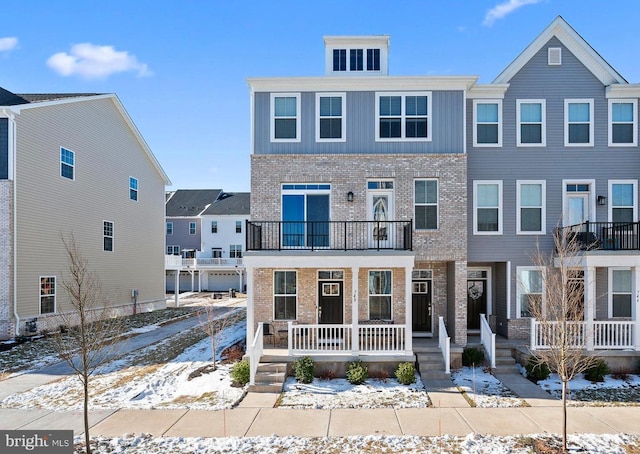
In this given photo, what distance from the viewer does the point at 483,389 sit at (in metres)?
10.2

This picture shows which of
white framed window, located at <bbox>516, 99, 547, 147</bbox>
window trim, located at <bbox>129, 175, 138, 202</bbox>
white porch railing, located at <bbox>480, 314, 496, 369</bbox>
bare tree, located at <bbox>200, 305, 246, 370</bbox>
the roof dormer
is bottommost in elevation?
bare tree, located at <bbox>200, 305, 246, 370</bbox>

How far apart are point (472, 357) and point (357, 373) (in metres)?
3.59

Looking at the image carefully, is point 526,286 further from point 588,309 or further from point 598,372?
point 598,372

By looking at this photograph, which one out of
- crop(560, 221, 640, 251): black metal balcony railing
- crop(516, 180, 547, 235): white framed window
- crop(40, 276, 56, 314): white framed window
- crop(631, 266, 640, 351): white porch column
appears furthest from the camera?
crop(40, 276, 56, 314): white framed window

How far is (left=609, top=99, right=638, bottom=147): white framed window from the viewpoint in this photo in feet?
44.8

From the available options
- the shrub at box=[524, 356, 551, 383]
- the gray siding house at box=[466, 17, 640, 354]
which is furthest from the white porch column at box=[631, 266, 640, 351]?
the shrub at box=[524, 356, 551, 383]

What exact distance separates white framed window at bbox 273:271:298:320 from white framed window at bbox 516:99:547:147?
861 cm

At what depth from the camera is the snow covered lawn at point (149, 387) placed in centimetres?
935

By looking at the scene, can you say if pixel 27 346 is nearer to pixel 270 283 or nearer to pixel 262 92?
pixel 270 283

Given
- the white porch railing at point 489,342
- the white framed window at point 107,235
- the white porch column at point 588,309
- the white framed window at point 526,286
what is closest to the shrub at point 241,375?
the white porch railing at point 489,342

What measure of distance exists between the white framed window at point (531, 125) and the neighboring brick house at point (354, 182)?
211cm

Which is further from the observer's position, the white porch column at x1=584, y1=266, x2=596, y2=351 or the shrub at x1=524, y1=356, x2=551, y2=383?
the white porch column at x1=584, y1=266, x2=596, y2=351

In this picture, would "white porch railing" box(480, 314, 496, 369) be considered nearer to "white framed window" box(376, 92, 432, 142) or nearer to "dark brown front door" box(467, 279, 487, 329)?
"dark brown front door" box(467, 279, 487, 329)

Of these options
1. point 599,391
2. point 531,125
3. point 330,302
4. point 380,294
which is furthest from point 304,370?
point 531,125
